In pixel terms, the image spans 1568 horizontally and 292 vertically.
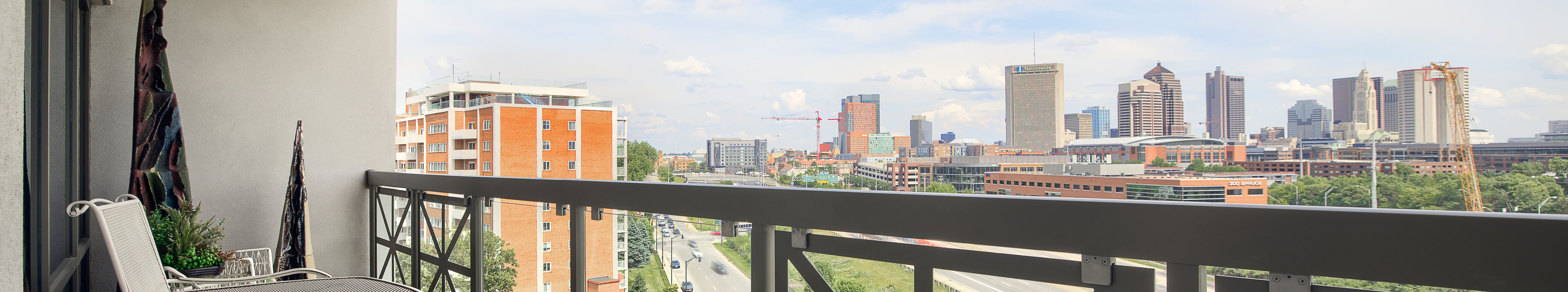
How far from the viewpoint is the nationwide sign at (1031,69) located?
2236 centimetres

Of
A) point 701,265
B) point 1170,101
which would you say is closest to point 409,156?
point 1170,101

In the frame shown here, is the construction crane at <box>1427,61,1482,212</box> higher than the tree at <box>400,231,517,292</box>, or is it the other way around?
the construction crane at <box>1427,61,1482,212</box>

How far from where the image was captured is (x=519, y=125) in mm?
22156

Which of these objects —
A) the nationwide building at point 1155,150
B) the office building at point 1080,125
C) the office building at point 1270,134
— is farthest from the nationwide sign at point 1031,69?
the office building at point 1270,134

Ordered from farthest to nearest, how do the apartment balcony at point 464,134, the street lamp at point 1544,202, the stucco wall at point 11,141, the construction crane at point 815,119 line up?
1. the construction crane at point 815,119
2. the apartment balcony at point 464,134
3. the street lamp at point 1544,202
4. the stucco wall at point 11,141

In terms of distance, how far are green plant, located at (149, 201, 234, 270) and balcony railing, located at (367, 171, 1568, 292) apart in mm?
1895

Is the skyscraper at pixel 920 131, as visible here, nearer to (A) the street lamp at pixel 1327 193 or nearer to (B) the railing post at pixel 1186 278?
(A) the street lamp at pixel 1327 193

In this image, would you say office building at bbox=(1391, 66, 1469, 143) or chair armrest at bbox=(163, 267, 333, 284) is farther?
office building at bbox=(1391, 66, 1469, 143)

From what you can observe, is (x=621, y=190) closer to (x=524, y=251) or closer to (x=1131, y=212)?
(x=1131, y=212)

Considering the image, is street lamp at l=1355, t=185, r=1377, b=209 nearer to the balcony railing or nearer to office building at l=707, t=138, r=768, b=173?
the balcony railing

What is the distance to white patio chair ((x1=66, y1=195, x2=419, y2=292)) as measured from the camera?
4.83 ft

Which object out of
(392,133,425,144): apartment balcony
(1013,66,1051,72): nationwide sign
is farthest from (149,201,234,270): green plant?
(392,133,425,144): apartment balcony

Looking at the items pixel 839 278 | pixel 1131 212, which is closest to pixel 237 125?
pixel 839 278

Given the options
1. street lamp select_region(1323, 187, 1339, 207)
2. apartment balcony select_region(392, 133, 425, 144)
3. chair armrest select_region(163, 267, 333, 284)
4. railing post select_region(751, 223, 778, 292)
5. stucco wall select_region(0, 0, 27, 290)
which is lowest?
street lamp select_region(1323, 187, 1339, 207)
